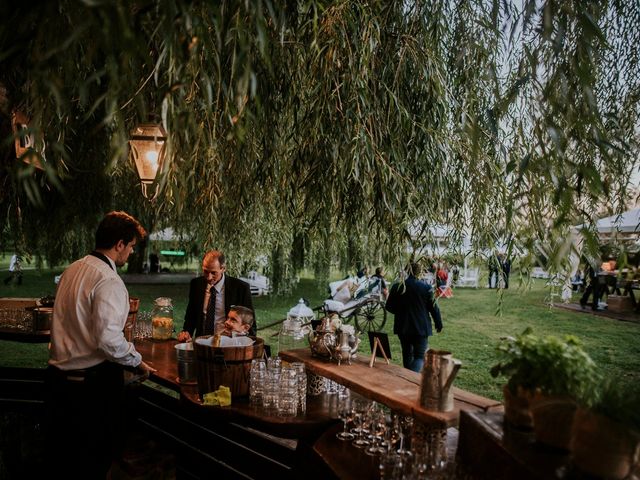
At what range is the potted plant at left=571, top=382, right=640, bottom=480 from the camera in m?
1.37

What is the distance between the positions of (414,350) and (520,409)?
5.26 m

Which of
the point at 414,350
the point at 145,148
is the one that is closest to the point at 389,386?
the point at 145,148

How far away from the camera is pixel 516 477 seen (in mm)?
1585

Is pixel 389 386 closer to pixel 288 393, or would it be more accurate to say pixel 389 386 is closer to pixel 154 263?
pixel 288 393

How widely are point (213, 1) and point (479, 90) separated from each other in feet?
10.1

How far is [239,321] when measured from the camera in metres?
3.74

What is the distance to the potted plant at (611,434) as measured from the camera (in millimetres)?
1372

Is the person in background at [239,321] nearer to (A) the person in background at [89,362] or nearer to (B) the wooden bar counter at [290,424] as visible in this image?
(B) the wooden bar counter at [290,424]

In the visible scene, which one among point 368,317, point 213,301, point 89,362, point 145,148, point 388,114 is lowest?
point 368,317

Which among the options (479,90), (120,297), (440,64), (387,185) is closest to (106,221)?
(120,297)

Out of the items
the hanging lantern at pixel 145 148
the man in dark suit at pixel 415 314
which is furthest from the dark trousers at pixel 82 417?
the man in dark suit at pixel 415 314

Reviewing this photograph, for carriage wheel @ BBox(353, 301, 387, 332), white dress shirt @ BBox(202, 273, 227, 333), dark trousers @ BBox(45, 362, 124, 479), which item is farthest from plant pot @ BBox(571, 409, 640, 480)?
carriage wheel @ BBox(353, 301, 387, 332)

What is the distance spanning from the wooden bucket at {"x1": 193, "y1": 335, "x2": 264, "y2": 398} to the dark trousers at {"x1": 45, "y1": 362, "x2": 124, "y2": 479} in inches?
20.2

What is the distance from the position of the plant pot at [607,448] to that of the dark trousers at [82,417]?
2.46 m
